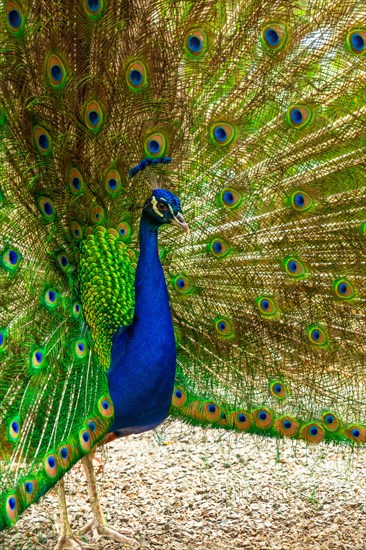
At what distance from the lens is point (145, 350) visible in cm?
251

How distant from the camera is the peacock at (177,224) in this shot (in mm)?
2314

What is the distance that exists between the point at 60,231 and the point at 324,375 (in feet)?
4.02

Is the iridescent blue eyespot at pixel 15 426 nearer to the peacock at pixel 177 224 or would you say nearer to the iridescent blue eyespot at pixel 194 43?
the peacock at pixel 177 224

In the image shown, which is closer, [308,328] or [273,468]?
[308,328]

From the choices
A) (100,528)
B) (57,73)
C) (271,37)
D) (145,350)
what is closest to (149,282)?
(145,350)

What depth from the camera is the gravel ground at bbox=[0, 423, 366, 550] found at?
308cm

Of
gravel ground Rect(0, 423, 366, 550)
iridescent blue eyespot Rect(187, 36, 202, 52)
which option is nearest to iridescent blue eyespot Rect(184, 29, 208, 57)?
iridescent blue eyespot Rect(187, 36, 202, 52)

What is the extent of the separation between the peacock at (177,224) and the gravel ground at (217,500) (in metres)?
0.35

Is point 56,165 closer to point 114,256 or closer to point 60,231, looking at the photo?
point 60,231

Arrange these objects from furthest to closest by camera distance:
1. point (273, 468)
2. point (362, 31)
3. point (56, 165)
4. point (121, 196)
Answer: point (273, 468), point (121, 196), point (56, 165), point (362, 31)

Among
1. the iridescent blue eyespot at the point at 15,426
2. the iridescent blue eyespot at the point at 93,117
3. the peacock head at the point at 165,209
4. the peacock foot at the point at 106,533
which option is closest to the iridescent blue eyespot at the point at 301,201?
the peacock head at the point at 165,209

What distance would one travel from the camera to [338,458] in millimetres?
4109

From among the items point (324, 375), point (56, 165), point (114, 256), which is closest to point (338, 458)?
point (324, 375)

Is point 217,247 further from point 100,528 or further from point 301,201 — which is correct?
point 100,528
